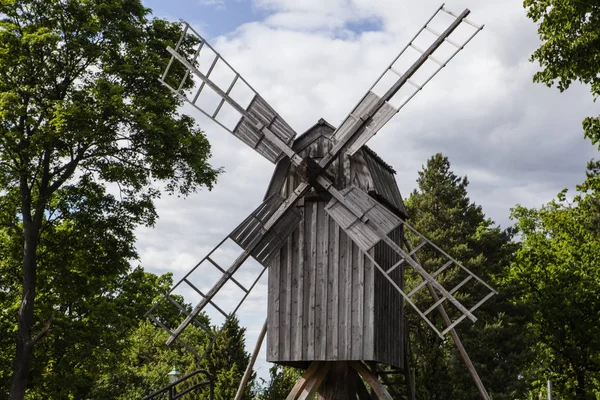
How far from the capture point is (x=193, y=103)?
16109 millimetres

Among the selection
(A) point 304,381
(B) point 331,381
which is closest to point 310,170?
(A) point 304,381

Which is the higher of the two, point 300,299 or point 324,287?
point 324,287

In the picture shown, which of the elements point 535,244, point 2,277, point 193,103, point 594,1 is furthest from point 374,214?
→ point 535,244

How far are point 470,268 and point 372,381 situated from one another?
20.3 meters

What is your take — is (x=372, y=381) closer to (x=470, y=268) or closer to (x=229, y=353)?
(x=229, y=353)

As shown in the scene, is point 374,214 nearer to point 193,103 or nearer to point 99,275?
point 193,103

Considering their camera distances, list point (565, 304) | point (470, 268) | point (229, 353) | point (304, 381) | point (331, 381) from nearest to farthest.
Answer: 1. point (304, 381)
2. point (331, 381)
3. point (229, 353)
4. point (565, 304)
5. point (470, 268)

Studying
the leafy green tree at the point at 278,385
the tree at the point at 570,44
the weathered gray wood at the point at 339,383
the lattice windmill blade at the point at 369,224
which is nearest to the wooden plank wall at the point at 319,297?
the lattice windmill blade at the point at 369,224

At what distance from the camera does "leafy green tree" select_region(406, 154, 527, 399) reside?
31.3 metres

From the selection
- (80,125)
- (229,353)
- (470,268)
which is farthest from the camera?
(470,268)

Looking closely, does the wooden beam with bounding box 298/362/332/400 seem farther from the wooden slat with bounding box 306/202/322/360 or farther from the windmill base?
the wooden slat with bounding box 306/202/322/360

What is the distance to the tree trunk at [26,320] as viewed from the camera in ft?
66.7

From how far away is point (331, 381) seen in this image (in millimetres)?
15305

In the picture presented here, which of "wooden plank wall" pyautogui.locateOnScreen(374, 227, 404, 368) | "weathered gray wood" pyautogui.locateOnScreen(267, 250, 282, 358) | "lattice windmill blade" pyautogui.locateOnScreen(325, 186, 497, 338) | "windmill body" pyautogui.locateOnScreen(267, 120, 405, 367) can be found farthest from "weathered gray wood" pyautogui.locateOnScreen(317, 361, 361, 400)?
"lattice windmill blade" pyautogui.locateOnScreen(325, 186, 497, 338)
